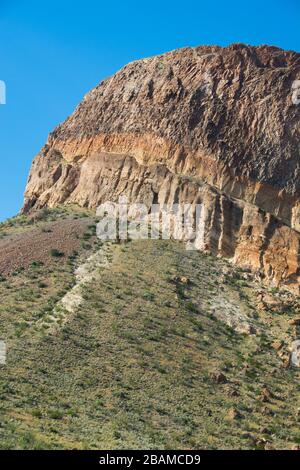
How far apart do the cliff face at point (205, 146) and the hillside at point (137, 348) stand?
518 cm

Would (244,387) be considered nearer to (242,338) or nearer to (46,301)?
(242,338)

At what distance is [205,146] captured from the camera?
6506 centimetres

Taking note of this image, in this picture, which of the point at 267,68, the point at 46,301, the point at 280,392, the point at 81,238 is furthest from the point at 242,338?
the point at 267,68
